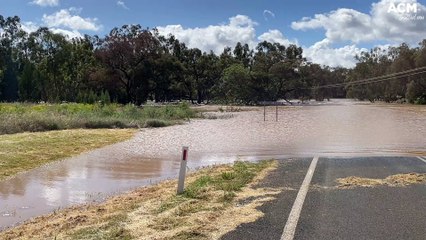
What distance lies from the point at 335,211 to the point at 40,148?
15.3 m

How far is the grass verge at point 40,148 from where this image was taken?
638 inches

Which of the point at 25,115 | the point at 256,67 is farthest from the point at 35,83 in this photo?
the point at 25,115

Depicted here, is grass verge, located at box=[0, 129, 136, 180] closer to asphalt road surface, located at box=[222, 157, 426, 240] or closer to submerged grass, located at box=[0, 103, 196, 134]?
submerged grass, located at box=[0, 103, 196, 134]

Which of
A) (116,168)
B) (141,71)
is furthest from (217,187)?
(141,71)

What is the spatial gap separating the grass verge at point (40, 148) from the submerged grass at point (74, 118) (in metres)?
3.24

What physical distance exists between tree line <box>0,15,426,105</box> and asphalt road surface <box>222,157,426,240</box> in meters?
52.7

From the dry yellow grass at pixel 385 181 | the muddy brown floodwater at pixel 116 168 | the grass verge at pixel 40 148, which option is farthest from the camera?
the grass verge at pixel 40 148

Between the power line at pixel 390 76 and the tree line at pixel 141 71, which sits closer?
the tree line at pixel 141 71

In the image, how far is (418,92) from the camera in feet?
335

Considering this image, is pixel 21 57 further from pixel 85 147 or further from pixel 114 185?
Result: pixel 114 185

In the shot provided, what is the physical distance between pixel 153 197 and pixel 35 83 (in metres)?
81.4

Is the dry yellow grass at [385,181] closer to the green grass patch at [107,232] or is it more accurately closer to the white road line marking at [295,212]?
the white road line marking at [295,212]

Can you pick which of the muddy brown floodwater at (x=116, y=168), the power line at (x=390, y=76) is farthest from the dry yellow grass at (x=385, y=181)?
the power line at (x=390, y=76)

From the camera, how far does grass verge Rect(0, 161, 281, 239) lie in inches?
273
